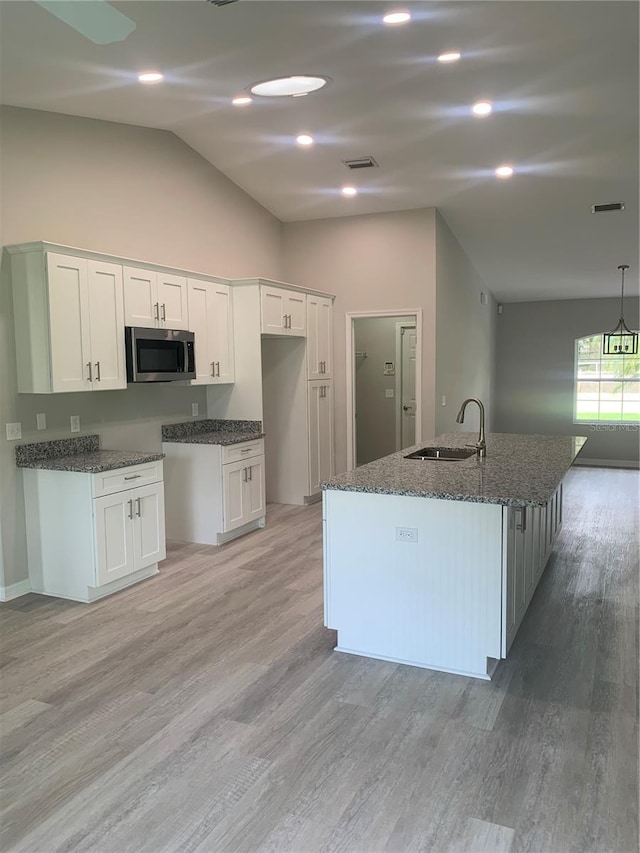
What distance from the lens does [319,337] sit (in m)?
6.67

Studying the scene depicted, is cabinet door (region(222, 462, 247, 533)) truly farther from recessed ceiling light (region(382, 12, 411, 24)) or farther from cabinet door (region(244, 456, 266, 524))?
recessed ceiling light (region(382, 12, 411, 24))

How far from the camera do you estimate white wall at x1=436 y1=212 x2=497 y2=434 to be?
6664 mm

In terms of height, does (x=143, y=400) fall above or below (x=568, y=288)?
below

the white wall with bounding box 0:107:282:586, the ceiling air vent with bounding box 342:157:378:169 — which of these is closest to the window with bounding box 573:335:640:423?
the ceiling air vent with bounding box 342:157:378:169

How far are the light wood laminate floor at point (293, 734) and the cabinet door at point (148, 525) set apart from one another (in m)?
0.36


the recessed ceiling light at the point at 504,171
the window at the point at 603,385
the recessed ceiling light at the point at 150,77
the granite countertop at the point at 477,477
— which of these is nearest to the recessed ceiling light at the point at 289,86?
the recessed ceiling light at the point at 150,77

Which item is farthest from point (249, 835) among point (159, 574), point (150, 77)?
point (150, 77)

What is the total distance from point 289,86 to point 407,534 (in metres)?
3.05

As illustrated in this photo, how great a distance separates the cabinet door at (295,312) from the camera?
239 inches

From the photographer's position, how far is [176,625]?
358 centimetres

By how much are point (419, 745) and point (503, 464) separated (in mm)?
1745

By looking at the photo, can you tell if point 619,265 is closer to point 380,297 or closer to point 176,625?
point 380,297

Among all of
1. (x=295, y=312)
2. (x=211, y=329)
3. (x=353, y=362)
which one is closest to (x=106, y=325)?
(x=211, y=329)

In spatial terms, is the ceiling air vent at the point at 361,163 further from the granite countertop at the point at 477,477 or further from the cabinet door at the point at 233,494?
the cabinet door at the point at 233,494
